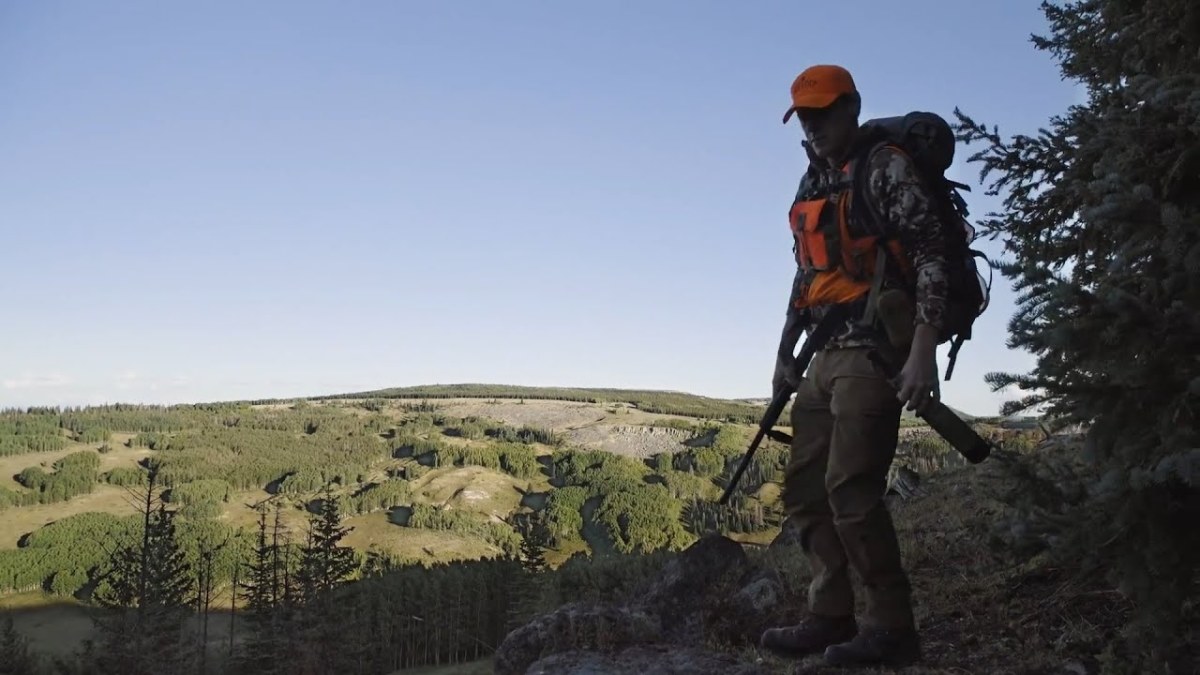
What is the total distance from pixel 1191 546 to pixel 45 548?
8209 inches

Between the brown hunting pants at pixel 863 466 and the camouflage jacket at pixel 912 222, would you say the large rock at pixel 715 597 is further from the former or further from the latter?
the camouflage jacket at pixel 912 222

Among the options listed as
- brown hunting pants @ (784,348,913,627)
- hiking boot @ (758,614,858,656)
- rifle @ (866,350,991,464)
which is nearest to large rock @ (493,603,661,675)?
hiking boot @ (758,614,858,656)

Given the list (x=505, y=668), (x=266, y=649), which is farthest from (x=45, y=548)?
(x=505, y=668)

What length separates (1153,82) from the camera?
443cm

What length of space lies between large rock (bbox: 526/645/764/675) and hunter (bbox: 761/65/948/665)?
0.70 meters

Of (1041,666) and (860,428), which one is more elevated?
(860,428)

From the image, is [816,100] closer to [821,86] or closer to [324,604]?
[821,86]

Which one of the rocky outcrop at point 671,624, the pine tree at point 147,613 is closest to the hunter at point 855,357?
the rocky outcrop at point 671,624

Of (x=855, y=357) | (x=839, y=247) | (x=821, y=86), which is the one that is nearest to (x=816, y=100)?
(x=821, y=86)

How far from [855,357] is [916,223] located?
31.5 inches

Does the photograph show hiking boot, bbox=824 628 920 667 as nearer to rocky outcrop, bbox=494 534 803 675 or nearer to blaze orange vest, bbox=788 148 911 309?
rocky outcrop, bbox=494 534 803 675

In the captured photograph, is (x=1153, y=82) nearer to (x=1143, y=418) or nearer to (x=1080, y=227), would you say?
(x=1143, y=418)

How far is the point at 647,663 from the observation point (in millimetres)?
5645

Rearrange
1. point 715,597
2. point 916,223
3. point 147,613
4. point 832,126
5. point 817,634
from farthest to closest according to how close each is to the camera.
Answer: point 147,613 → point 715,597 → point 817,634 → point 832,126 → point 916,223
